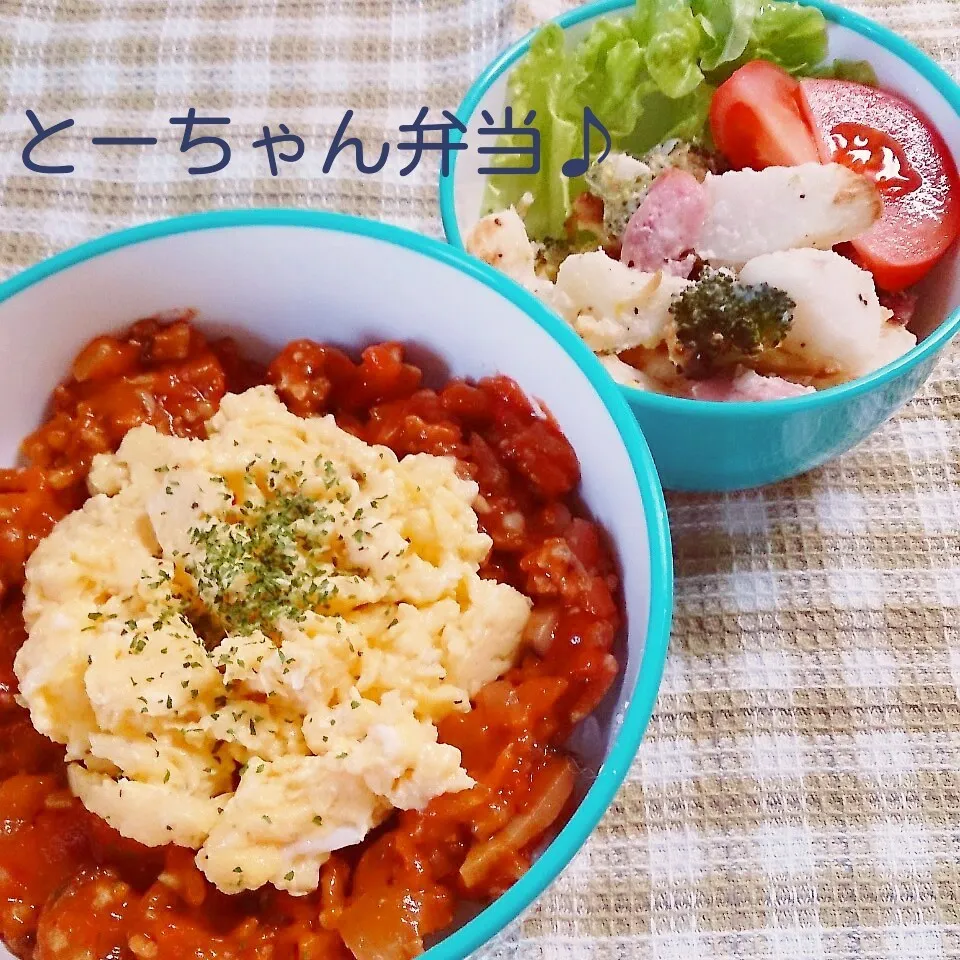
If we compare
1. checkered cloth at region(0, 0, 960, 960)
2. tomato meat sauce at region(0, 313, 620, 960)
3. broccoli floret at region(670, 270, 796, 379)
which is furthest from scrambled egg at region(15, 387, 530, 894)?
broccoli floret at region(670, 270, 796, 379)

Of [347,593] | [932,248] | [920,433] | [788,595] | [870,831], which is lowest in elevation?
[870,831]

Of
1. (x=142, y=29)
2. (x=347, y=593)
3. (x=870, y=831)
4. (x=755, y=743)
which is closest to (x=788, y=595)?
(x=755, y=743)

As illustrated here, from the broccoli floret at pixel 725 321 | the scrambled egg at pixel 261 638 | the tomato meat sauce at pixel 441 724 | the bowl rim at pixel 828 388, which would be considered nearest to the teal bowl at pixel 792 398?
the bowl rim at pixel 828 388

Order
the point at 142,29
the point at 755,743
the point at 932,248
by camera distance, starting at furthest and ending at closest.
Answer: the point at 142,29, the point at 932,248, the point at 755,743

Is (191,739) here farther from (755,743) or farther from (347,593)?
(755,743)

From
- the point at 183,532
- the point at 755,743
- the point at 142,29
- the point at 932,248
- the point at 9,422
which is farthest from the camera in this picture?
the point at 142,29

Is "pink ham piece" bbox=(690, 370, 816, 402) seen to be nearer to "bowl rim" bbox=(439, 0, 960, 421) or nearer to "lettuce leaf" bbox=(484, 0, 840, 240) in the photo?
"bowl rim" bbox=(439, 0, 960, 421)

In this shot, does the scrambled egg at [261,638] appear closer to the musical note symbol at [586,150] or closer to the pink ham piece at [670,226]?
the pink ham piece at [670,226]
